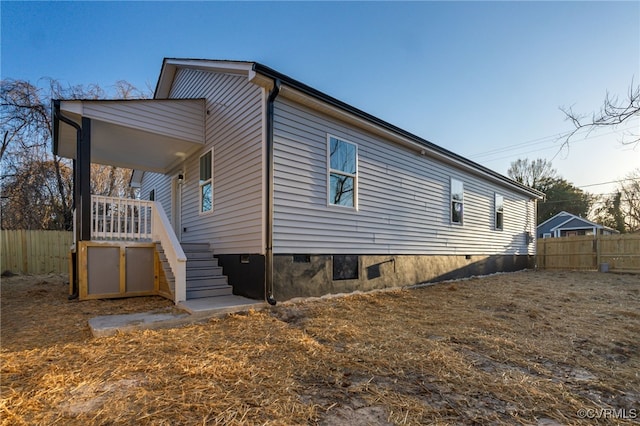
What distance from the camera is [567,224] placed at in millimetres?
30359

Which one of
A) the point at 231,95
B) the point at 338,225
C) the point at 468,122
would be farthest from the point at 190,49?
the point at 468,122

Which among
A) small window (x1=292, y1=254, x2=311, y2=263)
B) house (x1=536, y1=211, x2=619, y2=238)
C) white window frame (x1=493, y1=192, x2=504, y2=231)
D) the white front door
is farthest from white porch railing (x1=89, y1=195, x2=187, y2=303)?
house (x1=536, y1=211, x2=619, y2=238)

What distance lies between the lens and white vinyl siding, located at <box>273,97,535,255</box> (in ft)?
18.9

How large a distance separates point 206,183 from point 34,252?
364 inches

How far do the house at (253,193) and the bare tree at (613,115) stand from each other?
3.87m

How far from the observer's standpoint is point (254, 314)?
15.8 feet

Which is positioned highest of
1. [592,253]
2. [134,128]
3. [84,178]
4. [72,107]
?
[72,107]

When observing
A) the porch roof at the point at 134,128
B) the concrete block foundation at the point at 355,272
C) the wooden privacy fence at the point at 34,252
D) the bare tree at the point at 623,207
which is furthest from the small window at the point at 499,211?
the bare tree at the point at 623,207

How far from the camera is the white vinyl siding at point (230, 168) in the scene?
5.64 metres

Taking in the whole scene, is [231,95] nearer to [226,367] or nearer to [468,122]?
[226,367]

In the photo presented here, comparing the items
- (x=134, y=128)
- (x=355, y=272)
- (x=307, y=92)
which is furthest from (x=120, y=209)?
(x=355, y=272)

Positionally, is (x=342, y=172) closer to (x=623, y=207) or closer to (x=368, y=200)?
(x=368, y=200)

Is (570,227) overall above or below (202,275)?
above

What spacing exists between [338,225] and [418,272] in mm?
3243
